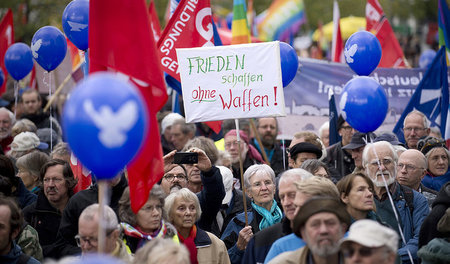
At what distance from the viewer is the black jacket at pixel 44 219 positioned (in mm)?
6703

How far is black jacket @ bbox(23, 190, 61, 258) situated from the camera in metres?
6.70

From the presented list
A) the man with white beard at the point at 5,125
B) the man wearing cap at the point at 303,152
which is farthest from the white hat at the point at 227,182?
the man with white beard at the point at 5,125

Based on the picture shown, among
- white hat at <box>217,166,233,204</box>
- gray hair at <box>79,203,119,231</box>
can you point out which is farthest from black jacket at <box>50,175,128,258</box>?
white hat at <box>217,166,233,204</box>

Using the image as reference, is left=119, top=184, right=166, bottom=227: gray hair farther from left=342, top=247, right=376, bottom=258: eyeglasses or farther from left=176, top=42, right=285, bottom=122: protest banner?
left=342, top=247, right=376, bottom=258: eyeglasses

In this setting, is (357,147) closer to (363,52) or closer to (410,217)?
(363,52)

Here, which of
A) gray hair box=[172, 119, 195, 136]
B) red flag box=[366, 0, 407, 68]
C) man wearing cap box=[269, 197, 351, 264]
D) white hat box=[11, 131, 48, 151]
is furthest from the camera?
red flag box=[366, 0, 407, 68]

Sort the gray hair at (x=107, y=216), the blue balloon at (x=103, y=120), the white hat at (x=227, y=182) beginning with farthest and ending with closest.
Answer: the white hat at (x=227, y=182) → the gray hair at (x=107, y=216) → the blue balloon at (x=103, y=120)

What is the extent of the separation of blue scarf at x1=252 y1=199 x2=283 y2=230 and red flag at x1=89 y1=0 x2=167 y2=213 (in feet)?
4.10

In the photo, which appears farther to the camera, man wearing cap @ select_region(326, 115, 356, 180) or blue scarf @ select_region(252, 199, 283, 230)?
man wearing cap @ select_region(326, 115, 356, 180)

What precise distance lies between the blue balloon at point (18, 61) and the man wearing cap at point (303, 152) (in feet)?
15.0

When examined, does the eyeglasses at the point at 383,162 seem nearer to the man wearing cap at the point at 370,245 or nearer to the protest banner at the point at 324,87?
the man wearing cap at the point at 370,245

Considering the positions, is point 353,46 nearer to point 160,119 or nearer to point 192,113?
point 192,113

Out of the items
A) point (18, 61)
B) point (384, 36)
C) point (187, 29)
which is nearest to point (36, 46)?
point (187, 29)

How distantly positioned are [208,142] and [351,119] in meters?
1.46
